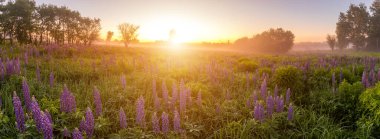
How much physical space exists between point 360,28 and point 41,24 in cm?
8358

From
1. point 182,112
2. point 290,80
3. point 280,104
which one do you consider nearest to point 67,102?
point 182,112

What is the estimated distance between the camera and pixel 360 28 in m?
74.9

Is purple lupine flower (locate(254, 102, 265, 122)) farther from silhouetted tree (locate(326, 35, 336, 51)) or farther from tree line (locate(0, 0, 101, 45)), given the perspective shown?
silhouetted tree (locate(326, 35, 336, 51))

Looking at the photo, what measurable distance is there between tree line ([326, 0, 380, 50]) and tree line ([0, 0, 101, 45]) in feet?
236

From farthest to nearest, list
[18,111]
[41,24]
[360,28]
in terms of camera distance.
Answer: [360,28] < [41,24] < [18,111]

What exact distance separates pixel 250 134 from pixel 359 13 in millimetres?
86237

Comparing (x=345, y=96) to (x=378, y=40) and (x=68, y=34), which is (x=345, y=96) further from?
(x=378, y=40)

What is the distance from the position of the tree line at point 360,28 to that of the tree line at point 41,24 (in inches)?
2836

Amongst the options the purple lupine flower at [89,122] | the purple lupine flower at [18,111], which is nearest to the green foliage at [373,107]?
the purple lupine flower at [89,122]

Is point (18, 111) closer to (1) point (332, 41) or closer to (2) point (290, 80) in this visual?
(2) point (290, 80)

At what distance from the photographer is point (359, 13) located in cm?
7462

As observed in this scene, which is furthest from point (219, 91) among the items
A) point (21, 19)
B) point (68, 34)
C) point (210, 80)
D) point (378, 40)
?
point (378, 40)

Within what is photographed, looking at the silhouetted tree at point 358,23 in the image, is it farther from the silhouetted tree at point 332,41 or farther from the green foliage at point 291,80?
the green foliage at point 291,80

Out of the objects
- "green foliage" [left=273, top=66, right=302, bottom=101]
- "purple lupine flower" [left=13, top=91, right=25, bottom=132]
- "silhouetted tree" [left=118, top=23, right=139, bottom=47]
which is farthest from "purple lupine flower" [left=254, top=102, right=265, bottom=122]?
"silhouetted tree" [left=118, top=23, right=139, bottom=47]
